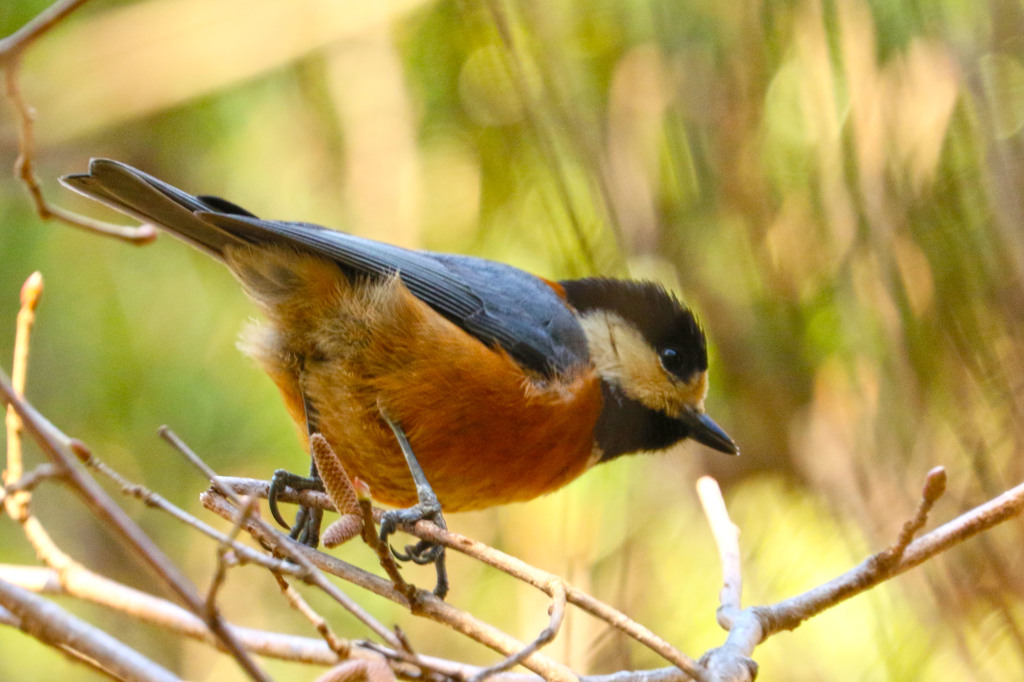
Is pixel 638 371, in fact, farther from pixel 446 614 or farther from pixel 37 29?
pixel 37 29

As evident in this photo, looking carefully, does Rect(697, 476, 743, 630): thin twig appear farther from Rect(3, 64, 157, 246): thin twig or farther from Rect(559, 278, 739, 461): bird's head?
Rect(3, 64, 157, 246): thin twig

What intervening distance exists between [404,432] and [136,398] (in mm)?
1962

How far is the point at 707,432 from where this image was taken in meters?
2.51

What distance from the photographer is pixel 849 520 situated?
264cm

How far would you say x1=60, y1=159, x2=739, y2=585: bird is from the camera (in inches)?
80.6

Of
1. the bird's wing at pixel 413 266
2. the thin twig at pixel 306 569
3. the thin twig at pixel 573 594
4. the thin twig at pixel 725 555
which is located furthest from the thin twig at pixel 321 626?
the bird's wing at pixel 413 266

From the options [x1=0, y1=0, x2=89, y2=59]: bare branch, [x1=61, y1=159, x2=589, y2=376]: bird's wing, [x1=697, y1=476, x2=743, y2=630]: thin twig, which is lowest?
[x1=697, y1=476, x2=743, y2=630]: thin twig

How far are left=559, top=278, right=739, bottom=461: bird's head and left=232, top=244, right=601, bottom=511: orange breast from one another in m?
0.30

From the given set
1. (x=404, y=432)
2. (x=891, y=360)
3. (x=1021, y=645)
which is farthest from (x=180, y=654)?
(x=1021, y=645)

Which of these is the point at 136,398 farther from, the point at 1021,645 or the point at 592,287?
the point at 1021,645

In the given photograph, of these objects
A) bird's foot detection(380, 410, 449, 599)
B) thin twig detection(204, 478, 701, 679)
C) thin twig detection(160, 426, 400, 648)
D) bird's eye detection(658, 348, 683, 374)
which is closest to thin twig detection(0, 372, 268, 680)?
thin twig detection(160, 426, 400, 648)

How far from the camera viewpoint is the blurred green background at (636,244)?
192 cm

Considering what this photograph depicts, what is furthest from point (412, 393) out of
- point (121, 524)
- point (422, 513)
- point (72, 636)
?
point (121, 524)

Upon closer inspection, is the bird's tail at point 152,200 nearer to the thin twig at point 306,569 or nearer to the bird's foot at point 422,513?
the bird's foot at point 422,513
